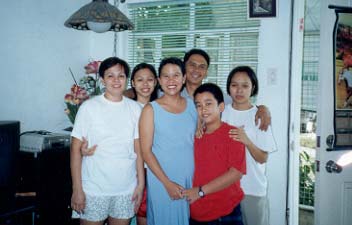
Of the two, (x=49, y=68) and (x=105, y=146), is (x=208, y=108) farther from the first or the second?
(x=49, y=68)

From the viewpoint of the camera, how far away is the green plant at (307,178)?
139 inches

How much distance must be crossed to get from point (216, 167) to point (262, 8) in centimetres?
166

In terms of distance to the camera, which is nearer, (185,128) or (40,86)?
(185,128)

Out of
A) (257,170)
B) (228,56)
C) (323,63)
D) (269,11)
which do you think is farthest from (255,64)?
(257,170)

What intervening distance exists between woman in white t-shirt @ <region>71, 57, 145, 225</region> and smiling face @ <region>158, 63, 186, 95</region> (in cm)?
26

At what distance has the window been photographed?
279cm

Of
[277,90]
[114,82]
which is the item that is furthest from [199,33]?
[114,82]

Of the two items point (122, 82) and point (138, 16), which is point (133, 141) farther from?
point (138, 16)

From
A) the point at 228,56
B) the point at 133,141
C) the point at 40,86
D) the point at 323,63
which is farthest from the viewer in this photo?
the point at 228,56

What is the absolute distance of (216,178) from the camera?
→ 149 centimetres

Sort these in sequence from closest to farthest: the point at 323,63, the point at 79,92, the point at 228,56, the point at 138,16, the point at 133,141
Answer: the point at 133,141 → the point at 323,63 → the point at 79,92 → the point at 228,56 → the point at 138,16

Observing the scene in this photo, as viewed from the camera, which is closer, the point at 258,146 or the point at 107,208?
the point at 107,208

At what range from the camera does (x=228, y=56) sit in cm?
288

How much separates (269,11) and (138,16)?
1.35 meters
